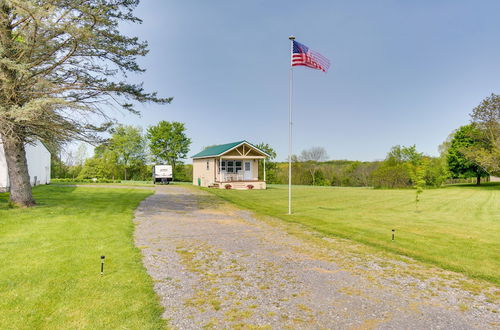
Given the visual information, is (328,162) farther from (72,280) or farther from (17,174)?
(72,280)

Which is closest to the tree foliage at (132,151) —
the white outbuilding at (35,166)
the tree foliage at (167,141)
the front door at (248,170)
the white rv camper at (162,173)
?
the tree foliage at (167,141)

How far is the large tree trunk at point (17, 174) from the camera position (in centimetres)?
1139

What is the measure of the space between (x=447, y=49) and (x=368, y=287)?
26437mm

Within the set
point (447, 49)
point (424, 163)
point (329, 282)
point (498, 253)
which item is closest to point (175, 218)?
point (329, 282)

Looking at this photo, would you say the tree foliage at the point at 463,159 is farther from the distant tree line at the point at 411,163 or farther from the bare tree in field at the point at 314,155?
the bare tree in field at the point at 314,155

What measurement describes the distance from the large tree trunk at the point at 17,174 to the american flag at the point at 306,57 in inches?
481

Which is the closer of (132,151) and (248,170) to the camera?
(248,170)

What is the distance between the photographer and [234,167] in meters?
29.6

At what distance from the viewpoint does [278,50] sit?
82.3 ft

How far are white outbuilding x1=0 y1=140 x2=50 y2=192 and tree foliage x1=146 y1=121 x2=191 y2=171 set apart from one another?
724 inches

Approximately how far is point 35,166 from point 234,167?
18407 millimetres

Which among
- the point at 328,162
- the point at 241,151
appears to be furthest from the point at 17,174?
the point at 328,162

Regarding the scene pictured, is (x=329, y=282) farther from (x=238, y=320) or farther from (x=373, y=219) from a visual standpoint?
(x=373, y=219)

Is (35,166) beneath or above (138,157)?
beneath
